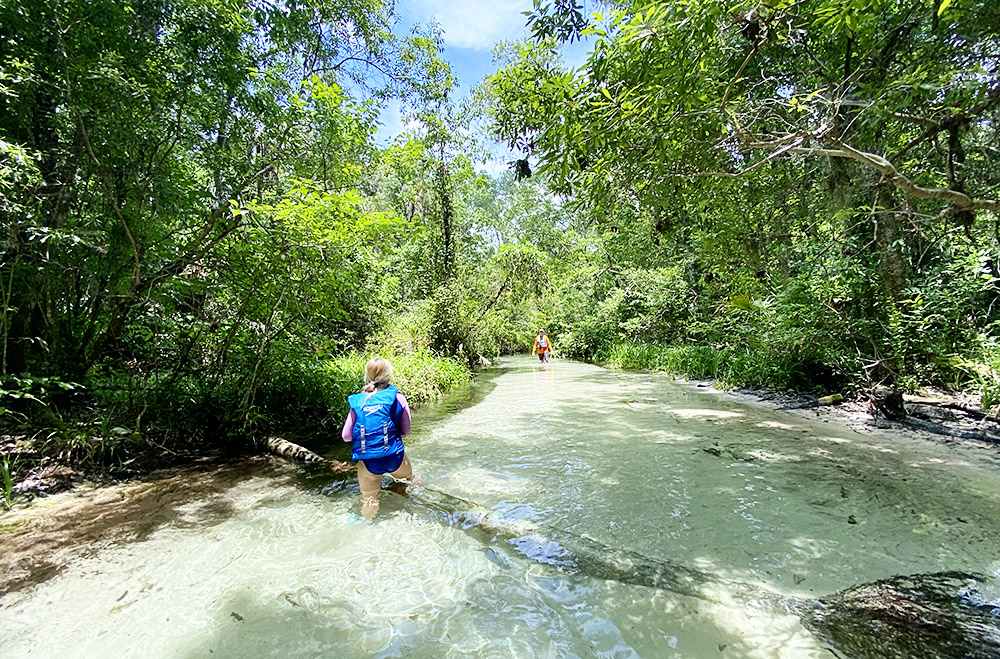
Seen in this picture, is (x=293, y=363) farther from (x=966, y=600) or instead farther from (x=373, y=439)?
(x=966, y=600)

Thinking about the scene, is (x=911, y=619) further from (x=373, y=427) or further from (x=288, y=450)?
(x=288, y=450)

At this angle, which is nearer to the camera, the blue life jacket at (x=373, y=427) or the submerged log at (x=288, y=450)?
the blue life jacket at (x=373, y=427)

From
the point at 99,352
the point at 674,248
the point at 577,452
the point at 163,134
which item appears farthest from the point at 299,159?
the point at 674,248

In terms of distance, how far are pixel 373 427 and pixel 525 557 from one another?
181cm

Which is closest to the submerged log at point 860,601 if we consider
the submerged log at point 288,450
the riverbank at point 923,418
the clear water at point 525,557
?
the clear water at point 525,557

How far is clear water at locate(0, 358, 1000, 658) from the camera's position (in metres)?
2.40

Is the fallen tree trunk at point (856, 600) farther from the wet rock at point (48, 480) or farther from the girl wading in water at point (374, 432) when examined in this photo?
the wet rock at point (48, 480)

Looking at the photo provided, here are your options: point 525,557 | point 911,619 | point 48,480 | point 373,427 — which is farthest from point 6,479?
point 911,619

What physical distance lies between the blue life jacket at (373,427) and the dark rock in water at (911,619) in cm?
334

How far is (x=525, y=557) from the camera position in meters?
3.29

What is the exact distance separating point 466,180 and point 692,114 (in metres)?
15.5

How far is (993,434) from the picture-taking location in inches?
239

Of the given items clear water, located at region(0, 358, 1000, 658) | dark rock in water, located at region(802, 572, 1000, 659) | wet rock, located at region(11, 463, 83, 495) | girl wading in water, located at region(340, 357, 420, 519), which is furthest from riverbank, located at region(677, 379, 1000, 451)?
wet rock, located at region(11, 463, 83, 495)

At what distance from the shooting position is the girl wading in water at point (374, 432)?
13.6ft
